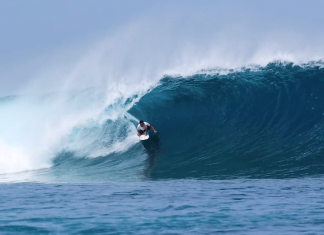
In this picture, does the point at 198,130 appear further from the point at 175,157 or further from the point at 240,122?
the point at 175,157

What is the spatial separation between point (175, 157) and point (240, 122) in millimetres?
3217

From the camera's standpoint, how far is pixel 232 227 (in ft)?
23.7

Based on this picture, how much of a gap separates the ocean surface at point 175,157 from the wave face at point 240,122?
0.12ft

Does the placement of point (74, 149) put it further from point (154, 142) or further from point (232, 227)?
point (232, 227)

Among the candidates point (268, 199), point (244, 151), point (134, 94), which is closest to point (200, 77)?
point (134, 94)

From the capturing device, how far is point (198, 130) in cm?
1675

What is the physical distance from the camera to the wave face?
42.3 feet

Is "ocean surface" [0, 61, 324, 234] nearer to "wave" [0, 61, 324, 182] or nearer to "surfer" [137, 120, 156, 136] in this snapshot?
"wave" [0, 61, 324, 182]

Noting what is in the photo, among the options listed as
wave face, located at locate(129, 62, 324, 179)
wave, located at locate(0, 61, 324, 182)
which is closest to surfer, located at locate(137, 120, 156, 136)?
wave, located at locate(0, 61, 324, 182)

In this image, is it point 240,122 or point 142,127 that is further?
point 240,122

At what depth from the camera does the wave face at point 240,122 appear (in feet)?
42.3

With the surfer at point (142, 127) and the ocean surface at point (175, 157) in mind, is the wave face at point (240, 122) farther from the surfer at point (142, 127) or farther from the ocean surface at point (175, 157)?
the surfer at point (142, 127)

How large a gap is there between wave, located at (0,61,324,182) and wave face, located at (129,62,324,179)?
0.09ft

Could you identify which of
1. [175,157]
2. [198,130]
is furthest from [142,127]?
[198,130]
